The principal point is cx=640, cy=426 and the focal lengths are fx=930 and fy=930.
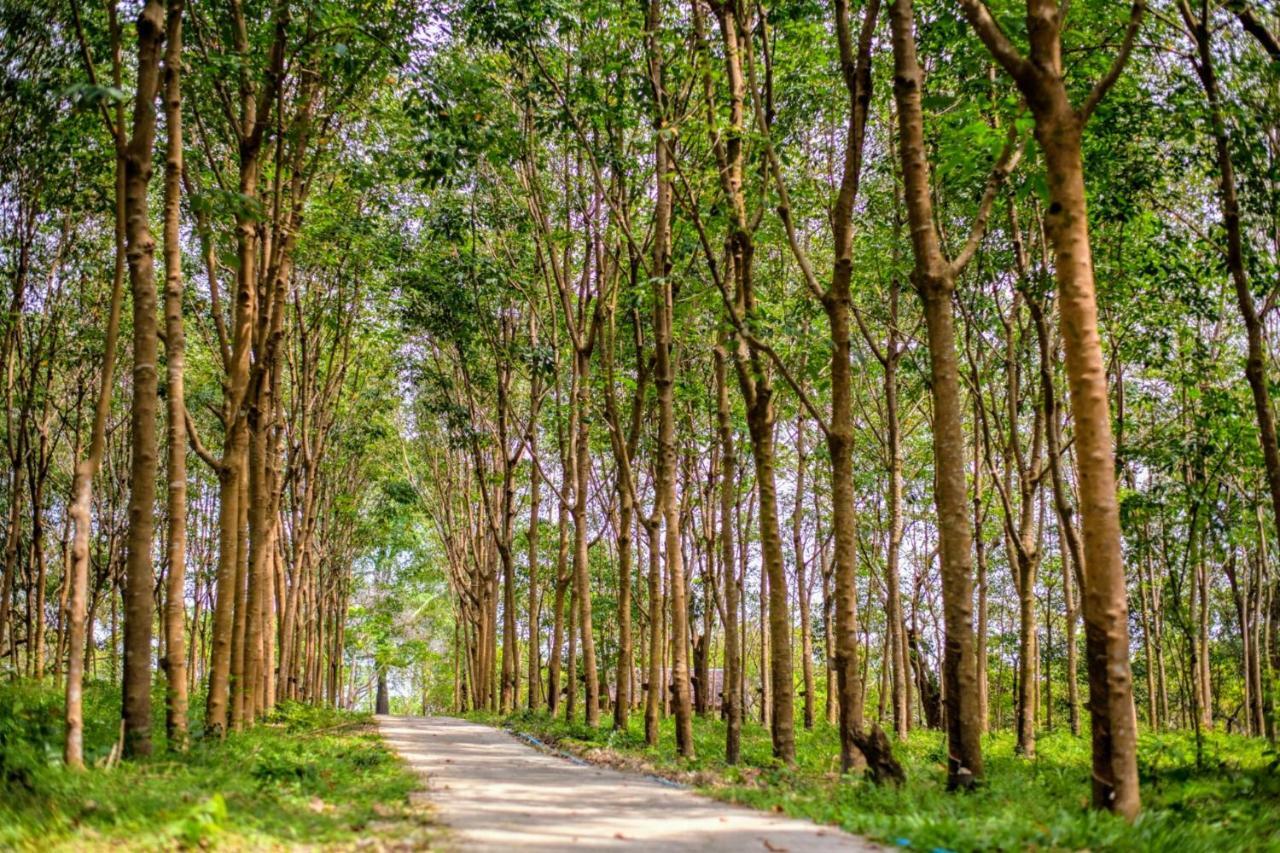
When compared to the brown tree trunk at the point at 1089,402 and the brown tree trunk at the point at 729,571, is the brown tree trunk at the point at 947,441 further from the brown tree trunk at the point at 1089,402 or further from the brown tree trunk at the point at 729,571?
the brown tree trunk at the point at 729,571

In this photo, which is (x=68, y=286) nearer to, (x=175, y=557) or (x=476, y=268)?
(x=476, y=268)

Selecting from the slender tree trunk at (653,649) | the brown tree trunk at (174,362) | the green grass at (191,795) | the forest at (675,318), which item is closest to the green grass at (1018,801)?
the forest at (675,318)

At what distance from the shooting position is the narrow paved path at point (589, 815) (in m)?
5.02

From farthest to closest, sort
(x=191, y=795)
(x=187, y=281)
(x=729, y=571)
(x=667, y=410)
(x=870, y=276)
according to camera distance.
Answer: (x=187, y=281), (x=870, y=276), (x=667, y=410), (x=729, y=571), (x=191, y=795)

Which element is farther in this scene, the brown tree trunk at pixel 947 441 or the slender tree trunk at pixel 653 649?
the slender tree trunk at pixel 653 649

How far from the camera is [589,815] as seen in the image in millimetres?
6137

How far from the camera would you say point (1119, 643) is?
5664 millimetres

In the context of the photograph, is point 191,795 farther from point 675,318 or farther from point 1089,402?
point 675,318

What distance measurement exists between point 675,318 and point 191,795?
445 inches

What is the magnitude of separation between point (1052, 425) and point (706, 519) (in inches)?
432

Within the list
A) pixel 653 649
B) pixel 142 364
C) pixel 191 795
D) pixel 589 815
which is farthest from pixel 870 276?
pixel 191 795

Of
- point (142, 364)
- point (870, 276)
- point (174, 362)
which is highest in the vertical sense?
point (870, 276)

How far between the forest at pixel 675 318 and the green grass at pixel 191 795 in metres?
0.06

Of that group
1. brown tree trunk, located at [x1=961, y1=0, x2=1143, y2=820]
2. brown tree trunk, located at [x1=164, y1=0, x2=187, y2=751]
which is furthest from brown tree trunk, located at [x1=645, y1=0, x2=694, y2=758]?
brown tree trunk, located at [x1=961, y1=0, x2=1143, y2=820]
